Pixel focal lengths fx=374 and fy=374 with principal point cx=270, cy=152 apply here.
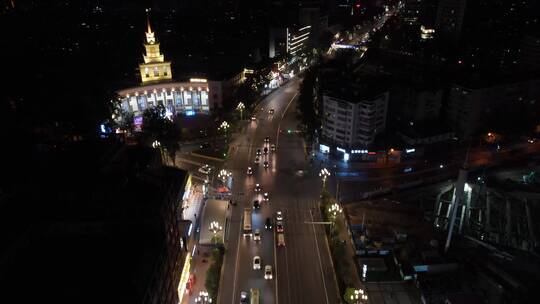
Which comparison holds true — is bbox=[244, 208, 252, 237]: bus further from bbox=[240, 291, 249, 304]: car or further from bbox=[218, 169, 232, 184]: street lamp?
bbox=[240, 291, 249, 304]: car

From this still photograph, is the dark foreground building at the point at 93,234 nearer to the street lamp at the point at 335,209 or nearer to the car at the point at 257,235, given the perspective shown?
the car at the point at 257,235

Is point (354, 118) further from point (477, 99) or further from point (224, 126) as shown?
point (224, 126)

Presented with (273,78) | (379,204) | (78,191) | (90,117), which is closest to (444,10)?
(273,78)

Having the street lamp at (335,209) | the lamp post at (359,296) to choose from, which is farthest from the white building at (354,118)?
the lamp post at (359,296)

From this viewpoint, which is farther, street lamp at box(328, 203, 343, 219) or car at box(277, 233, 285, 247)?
street lamp at box(328, 203, 343, 219)

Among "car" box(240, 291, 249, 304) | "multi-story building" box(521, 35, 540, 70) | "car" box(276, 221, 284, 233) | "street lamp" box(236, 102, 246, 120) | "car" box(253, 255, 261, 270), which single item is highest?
"multi-story building" box(521, 35, 540, 70)

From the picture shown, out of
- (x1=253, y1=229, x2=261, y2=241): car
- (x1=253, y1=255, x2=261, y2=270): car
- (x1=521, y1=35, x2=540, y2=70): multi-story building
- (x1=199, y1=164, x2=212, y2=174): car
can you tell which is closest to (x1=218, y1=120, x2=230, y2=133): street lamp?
(x1=199, y1=164, x2=212, y2=174): car
